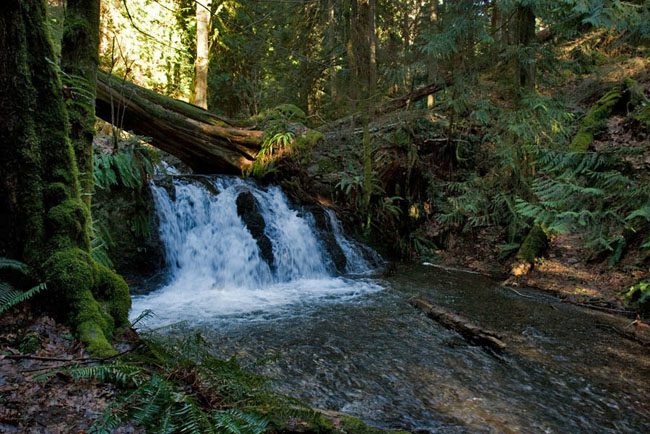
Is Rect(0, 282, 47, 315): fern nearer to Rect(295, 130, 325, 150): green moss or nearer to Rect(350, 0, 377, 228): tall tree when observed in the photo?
Rect(350, 0, 377, 228): tall tree

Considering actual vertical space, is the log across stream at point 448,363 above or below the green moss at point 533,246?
below

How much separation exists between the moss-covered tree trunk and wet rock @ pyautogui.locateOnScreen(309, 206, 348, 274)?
7248mm

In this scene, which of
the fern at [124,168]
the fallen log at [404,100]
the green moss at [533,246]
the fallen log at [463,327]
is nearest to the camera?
the fallen log at [463,327]

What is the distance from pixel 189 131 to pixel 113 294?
25.9 ft

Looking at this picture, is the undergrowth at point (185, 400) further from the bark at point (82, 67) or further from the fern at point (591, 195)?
the fern at point (591, 195)

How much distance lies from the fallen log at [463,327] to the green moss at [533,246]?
379 cm

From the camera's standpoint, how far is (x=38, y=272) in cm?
293

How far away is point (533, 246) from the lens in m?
9.44

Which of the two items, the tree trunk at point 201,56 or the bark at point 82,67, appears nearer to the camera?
the bark at point 82,67

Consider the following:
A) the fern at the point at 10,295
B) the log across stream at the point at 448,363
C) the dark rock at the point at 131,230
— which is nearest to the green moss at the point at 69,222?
the fern at the point at 10,295

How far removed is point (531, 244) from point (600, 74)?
7.93 meters

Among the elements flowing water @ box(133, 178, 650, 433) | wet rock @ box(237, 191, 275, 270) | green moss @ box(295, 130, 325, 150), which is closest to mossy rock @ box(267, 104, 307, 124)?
green moss @ box(295, 130, 325, 150)

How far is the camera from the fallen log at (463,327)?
529 centimetres

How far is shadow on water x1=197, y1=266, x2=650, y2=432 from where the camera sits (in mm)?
3666
